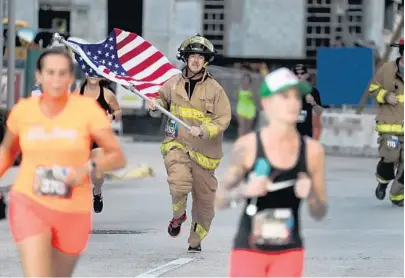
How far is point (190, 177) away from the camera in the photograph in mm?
12398

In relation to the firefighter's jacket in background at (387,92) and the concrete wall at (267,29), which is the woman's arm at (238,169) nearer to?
the firefighter's jacket in background at (387,92)

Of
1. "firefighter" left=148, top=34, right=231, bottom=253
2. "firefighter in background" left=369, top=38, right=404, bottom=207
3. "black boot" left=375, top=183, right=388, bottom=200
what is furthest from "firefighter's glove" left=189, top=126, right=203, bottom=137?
"black boot" left=375, top=183, right=388, bottom=200

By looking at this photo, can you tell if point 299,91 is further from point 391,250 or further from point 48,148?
point 391,250

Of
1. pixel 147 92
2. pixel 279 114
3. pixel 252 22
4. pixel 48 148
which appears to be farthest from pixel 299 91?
pixel 252 22

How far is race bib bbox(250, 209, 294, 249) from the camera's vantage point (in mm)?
7133

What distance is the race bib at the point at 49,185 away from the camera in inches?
295

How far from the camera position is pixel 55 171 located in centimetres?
750

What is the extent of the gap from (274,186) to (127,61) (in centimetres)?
747

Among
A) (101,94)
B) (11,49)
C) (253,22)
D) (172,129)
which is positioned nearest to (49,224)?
(172,129)

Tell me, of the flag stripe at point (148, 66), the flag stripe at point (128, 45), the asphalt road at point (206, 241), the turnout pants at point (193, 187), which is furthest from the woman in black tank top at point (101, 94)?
the turnout pants at point (193, 187)

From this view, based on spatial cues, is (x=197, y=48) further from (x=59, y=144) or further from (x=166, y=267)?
(x=59, y=144)

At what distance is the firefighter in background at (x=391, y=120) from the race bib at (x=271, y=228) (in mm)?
9898

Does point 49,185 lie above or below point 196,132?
above

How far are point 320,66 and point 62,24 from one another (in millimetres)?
16038
